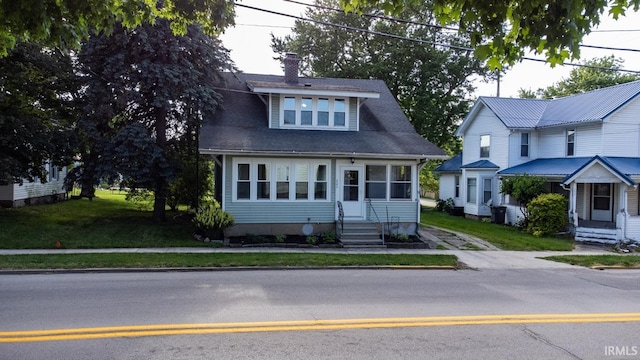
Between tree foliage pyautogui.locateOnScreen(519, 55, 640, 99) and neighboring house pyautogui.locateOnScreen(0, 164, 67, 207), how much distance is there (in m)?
41.4

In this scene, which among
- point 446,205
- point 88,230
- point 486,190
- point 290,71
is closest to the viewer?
point 88,230

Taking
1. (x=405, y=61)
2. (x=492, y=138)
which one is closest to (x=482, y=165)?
(x=492, y=138)

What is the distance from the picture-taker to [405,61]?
3180cm

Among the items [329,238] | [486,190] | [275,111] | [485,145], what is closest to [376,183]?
[329,238]

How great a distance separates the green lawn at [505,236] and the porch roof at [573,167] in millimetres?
2951

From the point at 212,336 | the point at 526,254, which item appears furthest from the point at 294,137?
the point at 212,336

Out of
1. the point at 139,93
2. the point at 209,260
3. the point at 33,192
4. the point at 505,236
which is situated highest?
the point at 139,93

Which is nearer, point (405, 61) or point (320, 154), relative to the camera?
point (320, 154)

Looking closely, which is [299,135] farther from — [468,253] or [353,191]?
[468,253]

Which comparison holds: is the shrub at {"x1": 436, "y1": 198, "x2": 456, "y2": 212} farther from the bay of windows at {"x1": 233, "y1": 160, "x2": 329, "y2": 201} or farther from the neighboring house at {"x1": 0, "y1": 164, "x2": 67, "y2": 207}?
the neighboring house at {"x1": 0, "y1": 164, "x2": 67, "y2": 207}

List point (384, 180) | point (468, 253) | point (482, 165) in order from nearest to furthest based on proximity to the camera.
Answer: point (468, 253), point (384, 180), point (482, 165)

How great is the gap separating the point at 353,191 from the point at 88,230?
33.5 ft

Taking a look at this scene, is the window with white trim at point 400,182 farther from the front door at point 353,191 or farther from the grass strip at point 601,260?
the grass strip at point 601,260

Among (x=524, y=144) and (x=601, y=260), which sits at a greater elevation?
(x=524, y=144)
